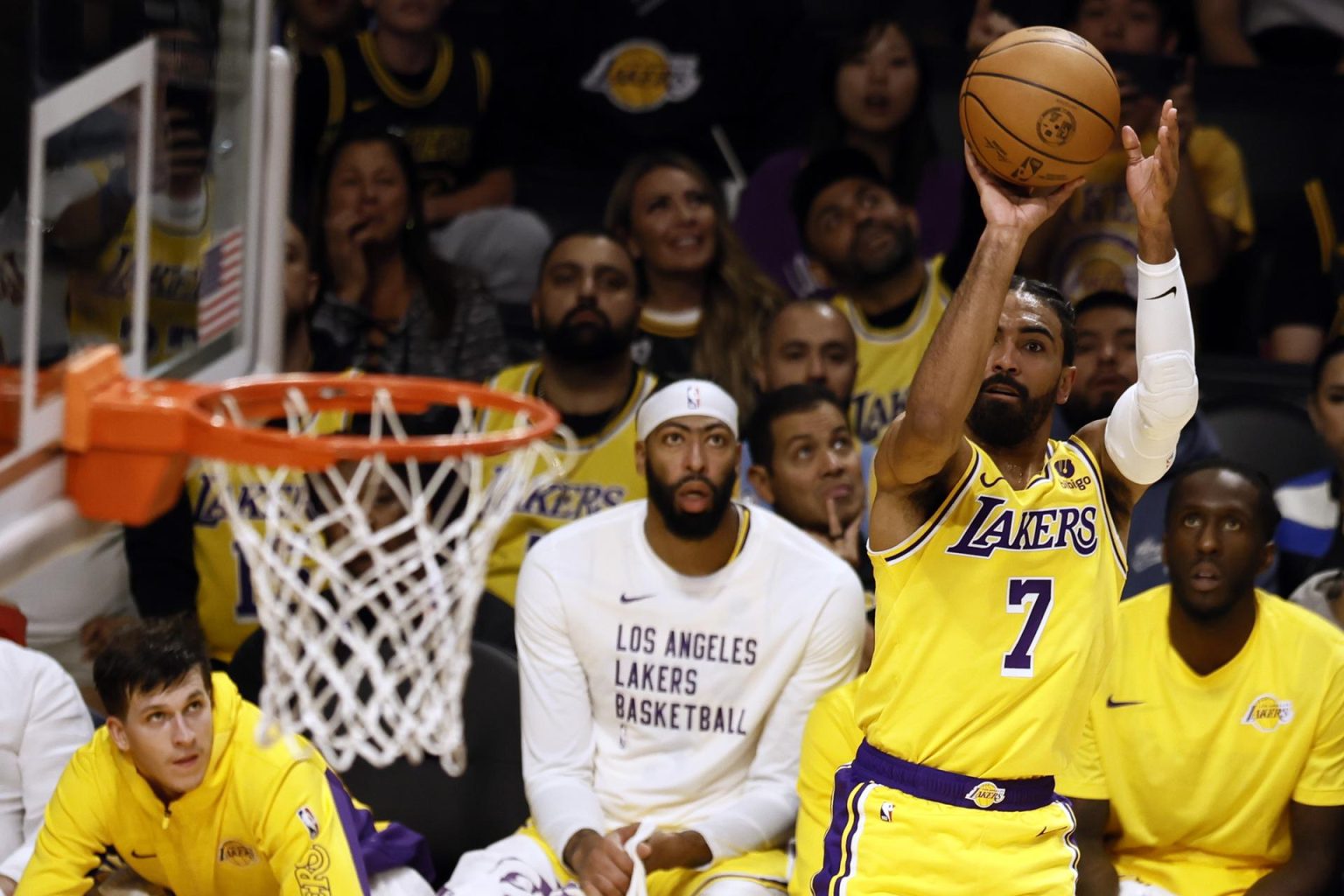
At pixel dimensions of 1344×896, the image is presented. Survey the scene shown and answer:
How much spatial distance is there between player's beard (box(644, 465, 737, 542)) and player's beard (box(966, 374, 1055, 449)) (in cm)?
130

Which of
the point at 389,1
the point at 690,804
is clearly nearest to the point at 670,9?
the point at 389,1

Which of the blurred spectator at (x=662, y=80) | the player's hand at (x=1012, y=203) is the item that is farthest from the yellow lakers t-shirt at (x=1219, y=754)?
the blurred spectator at (x=662, y=80)

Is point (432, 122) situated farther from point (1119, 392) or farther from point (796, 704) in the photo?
point (796, 704)

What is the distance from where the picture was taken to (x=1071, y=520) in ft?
11.4

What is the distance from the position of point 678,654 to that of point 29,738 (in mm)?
1728

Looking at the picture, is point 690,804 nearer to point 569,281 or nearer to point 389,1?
point 569,281

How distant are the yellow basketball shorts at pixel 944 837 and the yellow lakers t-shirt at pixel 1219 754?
0.91m

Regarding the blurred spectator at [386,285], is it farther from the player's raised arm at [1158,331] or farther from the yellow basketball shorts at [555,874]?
the player's raised arm at [1158,331]

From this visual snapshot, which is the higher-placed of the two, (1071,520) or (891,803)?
(1071,520)

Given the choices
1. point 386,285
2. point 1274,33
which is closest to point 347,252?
point 386,285

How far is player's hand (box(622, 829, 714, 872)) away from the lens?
4.37 metres

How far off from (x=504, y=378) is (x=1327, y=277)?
3044 mm

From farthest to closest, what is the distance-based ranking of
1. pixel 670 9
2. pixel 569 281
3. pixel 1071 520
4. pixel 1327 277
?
1. pixel 670 9
2. pixel 1327 277
3. pixel 569 281
4. pixel 1071 520

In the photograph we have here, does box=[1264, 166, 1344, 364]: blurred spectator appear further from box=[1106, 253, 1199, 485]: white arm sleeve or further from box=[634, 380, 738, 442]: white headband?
box=[1106, 253, 1199, 485]: white arm sleeve
